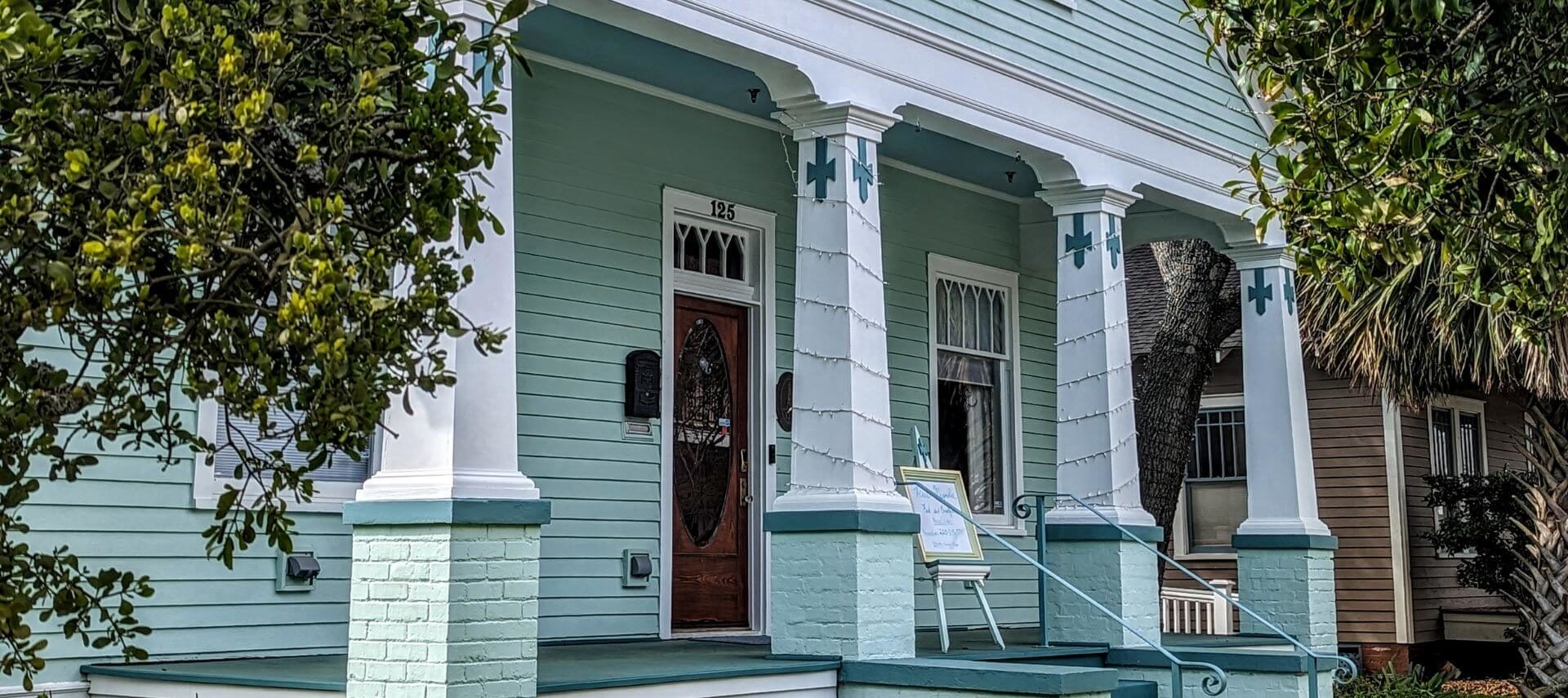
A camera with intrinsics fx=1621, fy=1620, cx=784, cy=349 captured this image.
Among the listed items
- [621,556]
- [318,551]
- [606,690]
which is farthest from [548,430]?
[606,690]

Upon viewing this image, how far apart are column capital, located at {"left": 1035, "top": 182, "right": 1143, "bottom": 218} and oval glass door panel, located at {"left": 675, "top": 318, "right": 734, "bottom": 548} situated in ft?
7.69

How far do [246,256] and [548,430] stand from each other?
597 cm

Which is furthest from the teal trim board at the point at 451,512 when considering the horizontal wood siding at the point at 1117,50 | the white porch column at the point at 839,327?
the horizontal wood siding at the point at 1117,50

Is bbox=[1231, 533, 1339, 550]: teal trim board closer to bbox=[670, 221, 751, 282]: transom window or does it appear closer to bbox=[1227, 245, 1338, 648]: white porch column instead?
bbox=[1227, 245, 1338, 648]: white porch column

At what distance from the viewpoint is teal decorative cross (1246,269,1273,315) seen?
39.5ft

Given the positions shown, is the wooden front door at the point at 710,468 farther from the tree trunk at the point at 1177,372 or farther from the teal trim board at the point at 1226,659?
the tree trunk at the point at 1177,372

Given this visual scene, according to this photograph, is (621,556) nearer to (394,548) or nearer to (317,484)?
(317,484)

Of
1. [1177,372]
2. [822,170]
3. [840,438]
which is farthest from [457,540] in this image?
[1177,372]

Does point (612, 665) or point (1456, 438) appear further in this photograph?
point (1456, 438)

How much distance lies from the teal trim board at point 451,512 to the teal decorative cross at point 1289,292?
7428mm

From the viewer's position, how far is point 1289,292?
12.1 metres

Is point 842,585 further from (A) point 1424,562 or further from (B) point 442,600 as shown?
(A) point 1424,562

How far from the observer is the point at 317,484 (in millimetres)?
7965

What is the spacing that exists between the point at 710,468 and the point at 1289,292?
4849mm
